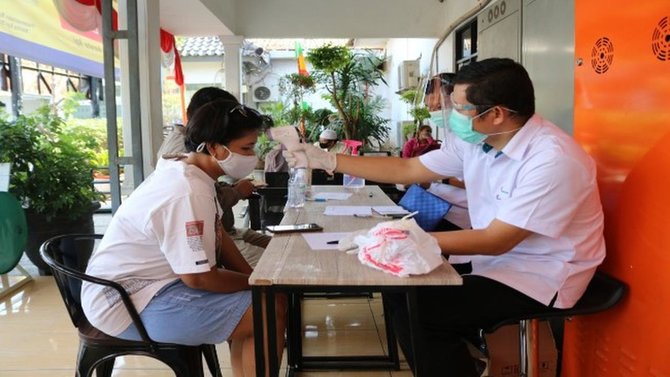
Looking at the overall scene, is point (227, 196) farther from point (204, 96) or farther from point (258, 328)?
point (258, 328)

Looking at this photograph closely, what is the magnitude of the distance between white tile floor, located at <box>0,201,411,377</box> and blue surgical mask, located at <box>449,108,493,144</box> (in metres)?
1.14

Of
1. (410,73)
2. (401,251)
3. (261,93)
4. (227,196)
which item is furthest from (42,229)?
(261,93)

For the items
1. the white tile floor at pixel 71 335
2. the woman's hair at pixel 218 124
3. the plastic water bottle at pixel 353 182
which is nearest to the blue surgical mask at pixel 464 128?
the woman's hair at pixel 218 124

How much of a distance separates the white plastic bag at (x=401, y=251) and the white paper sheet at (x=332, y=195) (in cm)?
118

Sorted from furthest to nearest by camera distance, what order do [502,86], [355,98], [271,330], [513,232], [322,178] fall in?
[355,98] < [322,178] < [502,86] < [513,232] < [271,330]

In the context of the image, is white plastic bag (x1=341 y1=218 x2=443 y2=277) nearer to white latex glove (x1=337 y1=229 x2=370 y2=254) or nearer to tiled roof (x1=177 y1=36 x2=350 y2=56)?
white latex glove (x1=337 y1=229 x2=370 y2=254)

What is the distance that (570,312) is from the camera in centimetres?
147

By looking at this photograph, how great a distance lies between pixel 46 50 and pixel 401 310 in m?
3.47

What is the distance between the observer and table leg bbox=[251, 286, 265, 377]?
1260 mm

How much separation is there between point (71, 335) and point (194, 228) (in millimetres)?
1719

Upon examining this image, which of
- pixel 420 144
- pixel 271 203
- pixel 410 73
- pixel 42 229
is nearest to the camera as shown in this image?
pixel 271 203

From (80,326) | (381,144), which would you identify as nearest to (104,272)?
(80,326)

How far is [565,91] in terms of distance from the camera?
9.79ft

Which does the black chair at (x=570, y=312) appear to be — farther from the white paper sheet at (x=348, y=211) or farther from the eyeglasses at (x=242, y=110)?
the eyeglasses at (x=242, y=110)
